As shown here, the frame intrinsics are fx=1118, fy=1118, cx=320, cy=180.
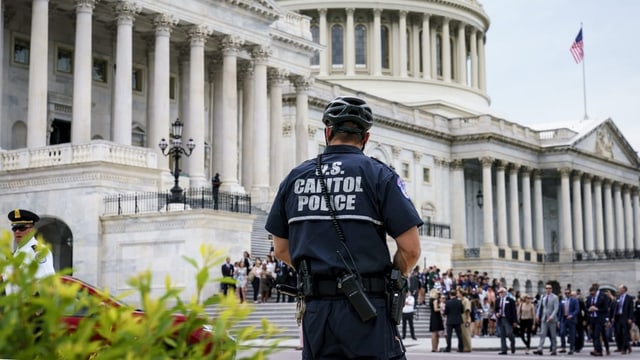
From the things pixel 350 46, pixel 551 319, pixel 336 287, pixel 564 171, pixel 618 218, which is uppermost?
pixel 350 46

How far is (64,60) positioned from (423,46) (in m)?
55.0

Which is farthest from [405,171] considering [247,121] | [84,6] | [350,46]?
[84,6]

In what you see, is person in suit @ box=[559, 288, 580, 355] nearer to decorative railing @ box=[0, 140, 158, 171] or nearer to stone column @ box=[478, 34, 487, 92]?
decorative railing @ box=[0, 140, 158, 171]

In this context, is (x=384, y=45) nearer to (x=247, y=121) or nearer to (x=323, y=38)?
(x=323, y=38)

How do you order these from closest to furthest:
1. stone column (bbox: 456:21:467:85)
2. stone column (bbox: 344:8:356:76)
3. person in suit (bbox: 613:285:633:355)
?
1. person in suit (bbox: 613:285:633:355)
2. stone column (bbox: 344:8:356:76)
3. stone column (bbox: 456:21:467:85)

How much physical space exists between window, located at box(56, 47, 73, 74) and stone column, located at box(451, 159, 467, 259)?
128 ft

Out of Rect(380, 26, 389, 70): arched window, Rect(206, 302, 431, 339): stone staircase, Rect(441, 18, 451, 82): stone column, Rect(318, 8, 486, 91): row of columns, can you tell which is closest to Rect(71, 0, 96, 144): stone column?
Rect(206, 302, 431, 339): stone staircase

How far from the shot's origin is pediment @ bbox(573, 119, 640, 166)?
301ft

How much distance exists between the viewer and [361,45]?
10119 centimetres

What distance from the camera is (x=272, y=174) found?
5897cm

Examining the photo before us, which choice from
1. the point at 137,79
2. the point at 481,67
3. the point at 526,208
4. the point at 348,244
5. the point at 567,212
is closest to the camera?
the point at 348,244

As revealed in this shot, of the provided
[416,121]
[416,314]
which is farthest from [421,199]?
[416,314]

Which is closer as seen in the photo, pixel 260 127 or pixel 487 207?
pixel 260 127

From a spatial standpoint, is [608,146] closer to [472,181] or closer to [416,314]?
[472,181]
